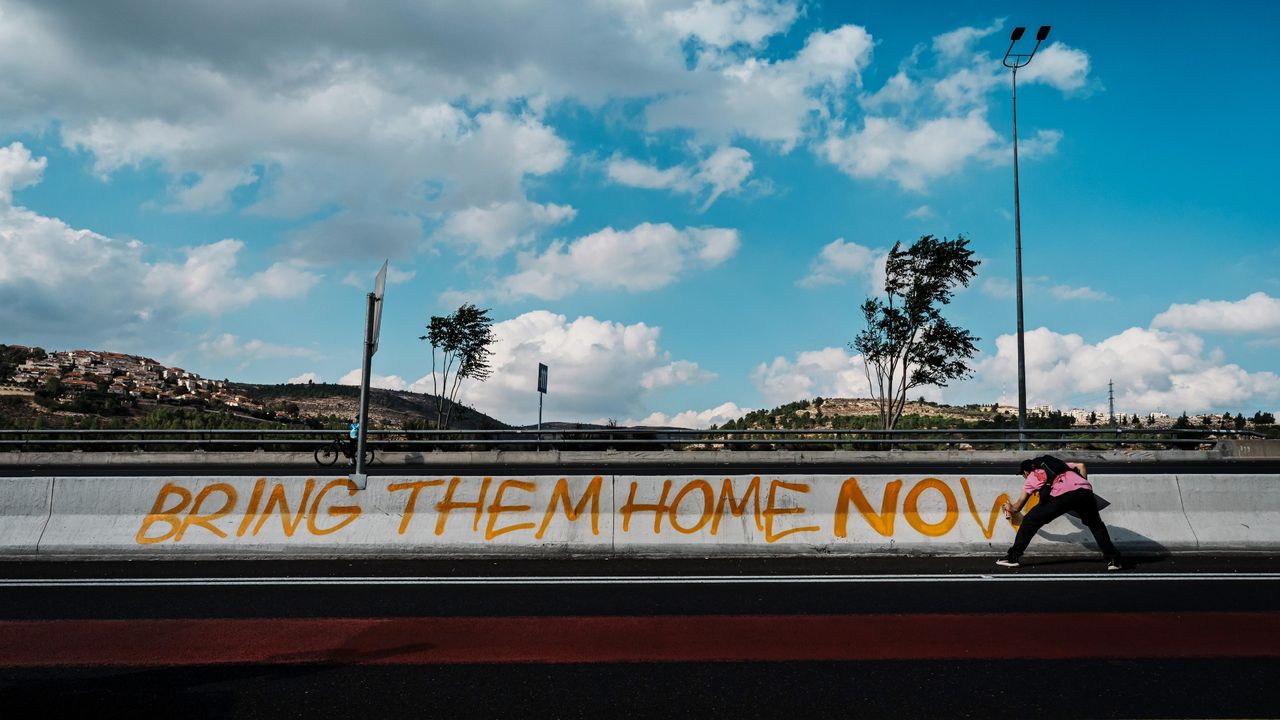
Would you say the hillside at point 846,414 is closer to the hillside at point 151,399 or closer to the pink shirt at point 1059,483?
the hillside at point 151,399

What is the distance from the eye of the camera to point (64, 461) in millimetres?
26156

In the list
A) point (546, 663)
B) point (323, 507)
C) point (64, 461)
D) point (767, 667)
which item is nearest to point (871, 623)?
point (767, 667)

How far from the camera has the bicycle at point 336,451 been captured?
25.8m

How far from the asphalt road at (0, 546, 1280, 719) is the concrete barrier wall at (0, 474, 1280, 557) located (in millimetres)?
401

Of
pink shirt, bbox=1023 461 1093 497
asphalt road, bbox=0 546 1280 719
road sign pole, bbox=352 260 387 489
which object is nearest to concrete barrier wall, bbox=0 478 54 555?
asphalt road, bbox=0 546 1280 719

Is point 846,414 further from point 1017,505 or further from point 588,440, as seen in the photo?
point 1017,505

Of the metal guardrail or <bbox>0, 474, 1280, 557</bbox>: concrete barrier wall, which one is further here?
the metal guardrail

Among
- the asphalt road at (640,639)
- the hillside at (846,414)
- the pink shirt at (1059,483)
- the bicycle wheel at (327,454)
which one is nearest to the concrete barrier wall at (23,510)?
the asphalt road at (640,639)

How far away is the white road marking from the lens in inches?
343

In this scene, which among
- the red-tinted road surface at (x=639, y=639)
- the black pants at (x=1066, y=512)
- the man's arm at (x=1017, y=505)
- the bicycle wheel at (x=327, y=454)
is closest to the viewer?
the red-tinted road surface at (x=639, y=639)

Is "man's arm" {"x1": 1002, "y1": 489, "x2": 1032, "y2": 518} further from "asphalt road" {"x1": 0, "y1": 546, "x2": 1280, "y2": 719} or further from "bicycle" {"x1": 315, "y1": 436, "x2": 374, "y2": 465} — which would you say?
"bicycle" {"x1": 315, "y1": 436, "x2": 374, "y2": 465}

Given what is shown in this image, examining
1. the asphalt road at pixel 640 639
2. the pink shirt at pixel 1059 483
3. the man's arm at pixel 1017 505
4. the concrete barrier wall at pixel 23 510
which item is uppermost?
the pink shirt at pixel 1059 483

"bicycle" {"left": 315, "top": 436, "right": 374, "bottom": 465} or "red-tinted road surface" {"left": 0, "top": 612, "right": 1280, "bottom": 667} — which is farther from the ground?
"bicycle" {"left": 315, "top": 436, "right": 374, "bottom": 465}

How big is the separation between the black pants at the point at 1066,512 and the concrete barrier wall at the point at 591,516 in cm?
65
